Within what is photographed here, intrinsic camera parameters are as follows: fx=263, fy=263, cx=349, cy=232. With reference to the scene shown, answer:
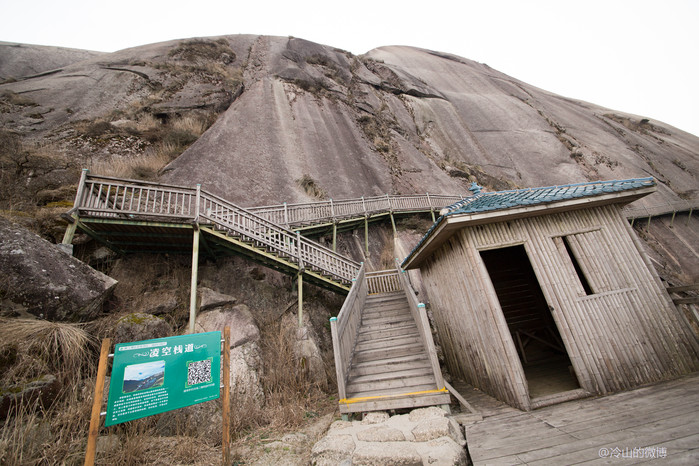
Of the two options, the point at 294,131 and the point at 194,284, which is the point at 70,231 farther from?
the point at 294,131

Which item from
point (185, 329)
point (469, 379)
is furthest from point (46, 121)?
point (469, 379)

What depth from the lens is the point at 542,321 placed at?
883 centimetres

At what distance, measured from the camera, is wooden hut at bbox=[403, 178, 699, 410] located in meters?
4.89

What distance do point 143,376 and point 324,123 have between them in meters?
20.5

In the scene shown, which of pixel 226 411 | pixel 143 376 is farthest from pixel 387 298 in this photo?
pixel 143 376

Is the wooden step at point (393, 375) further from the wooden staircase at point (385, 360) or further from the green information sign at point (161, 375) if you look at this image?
the green information sign at point (161, 375)

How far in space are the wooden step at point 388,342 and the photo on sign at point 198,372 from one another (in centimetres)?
420

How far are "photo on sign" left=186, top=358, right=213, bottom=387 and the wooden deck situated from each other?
11.9 ft

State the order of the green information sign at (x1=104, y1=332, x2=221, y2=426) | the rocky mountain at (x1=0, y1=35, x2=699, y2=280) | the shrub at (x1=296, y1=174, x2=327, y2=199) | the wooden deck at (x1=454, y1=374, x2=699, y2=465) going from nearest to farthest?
the wooden deck at (x1=454, y1=374, x2=699, y2=465), the green information sign at (x1=104, y1=332, x2=221, y2=426), the rocky mountain at (x1=0, y1=35, x2=699, y2=280), the shrub at (x1=296, y1=174, x2=327, y2=199)

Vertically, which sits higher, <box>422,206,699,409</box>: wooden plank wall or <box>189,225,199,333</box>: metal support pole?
<box>189,225,199,333</box>: metal support pole

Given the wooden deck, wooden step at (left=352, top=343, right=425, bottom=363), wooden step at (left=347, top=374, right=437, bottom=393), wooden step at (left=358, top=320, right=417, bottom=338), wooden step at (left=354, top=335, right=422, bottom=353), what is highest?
wooden step at (left=358, top=320, right=417, bottom=338)

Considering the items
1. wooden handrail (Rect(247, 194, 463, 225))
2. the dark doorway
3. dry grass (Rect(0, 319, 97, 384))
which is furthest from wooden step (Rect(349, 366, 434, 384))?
wooden handrail (Rect(247, 194, 463, 225))

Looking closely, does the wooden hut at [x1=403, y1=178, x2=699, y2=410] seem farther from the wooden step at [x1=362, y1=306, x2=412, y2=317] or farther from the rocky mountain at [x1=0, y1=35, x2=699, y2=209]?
the rocky mountain at [x1=0, y1=35, x2=699, y2=209]

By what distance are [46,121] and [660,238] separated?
3998 centimetres
